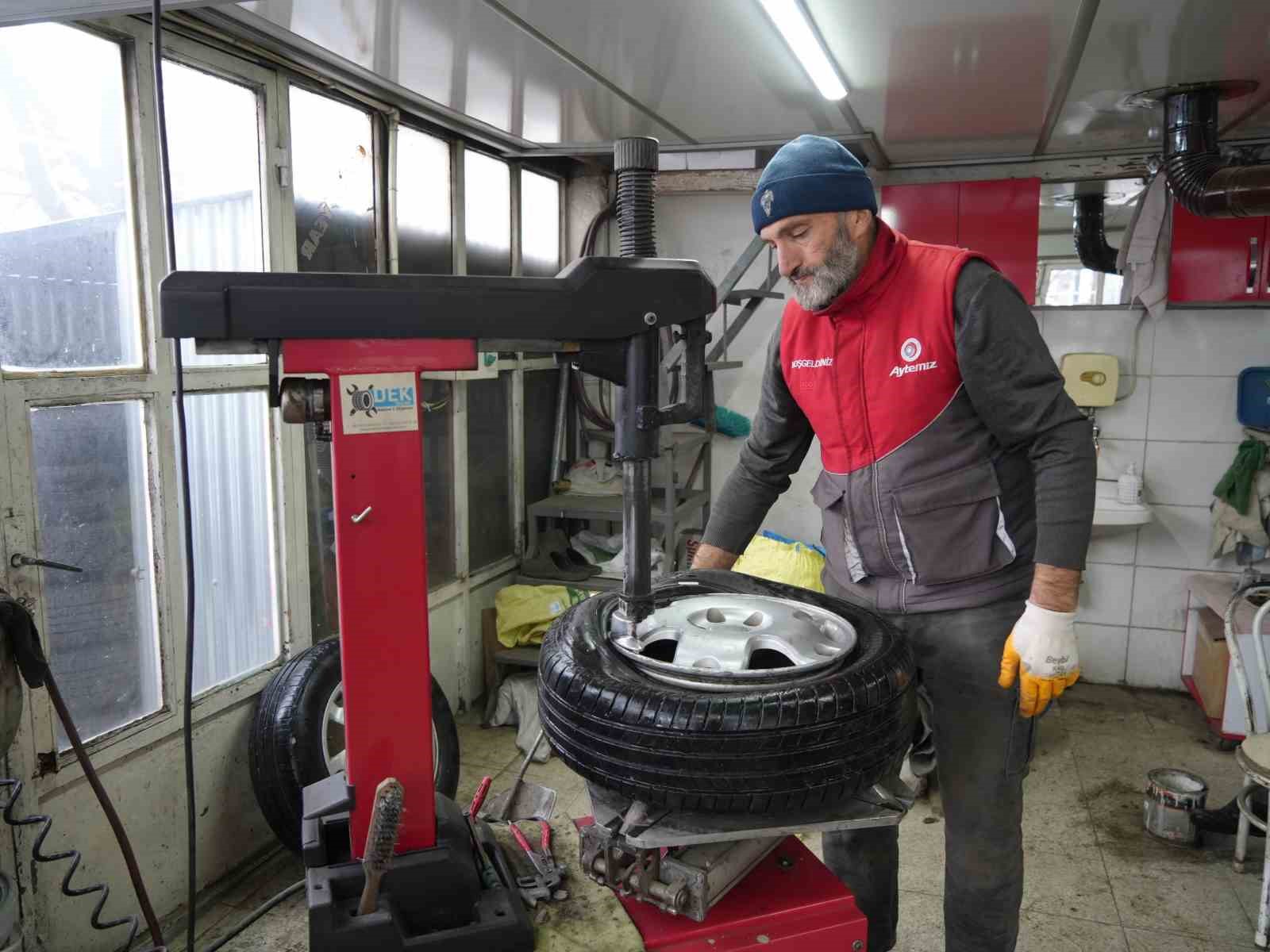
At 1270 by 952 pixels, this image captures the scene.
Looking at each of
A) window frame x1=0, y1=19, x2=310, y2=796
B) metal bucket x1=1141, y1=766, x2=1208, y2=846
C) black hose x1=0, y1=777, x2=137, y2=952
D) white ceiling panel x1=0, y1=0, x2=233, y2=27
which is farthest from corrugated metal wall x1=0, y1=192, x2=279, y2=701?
metal bucket x1=1141, y1=766, x2=1208, y2=846

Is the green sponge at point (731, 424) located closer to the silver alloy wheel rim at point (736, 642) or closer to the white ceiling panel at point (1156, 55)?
the white ceiling panel at point (1156, 55)

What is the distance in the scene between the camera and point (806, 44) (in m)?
2.44

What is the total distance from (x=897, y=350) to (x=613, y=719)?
3.05 ft

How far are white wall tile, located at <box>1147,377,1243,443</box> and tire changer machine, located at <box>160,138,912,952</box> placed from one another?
368cm

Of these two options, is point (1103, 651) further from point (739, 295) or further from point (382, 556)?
point (382, 556)

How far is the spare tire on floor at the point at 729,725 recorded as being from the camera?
1.05 metres

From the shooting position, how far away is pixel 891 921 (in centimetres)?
197

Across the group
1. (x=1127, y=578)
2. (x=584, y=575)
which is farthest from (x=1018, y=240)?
(x=584, y=575)

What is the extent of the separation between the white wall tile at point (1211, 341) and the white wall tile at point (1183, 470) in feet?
1.08

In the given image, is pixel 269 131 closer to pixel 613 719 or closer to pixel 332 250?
pixel 332 250

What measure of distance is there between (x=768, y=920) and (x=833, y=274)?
107 cm

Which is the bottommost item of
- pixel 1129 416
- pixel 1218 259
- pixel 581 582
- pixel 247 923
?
pixel 581 582

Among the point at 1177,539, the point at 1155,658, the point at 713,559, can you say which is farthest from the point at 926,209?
the point at 713,559

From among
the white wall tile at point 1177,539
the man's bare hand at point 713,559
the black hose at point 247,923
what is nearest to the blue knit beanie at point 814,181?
the man's bare hand at point 713,559
